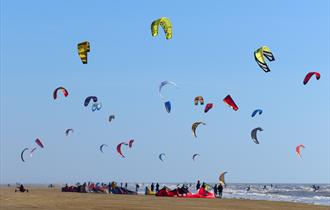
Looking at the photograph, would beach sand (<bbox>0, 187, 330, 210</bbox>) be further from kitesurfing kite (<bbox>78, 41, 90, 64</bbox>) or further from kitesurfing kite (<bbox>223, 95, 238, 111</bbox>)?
kitesurfing kite (<bbox>78, 41, 90, 64</bbox>)

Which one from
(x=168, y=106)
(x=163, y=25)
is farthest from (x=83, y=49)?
(x=168, y=106)

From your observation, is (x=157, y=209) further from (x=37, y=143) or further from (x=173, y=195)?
(x=37, y=143)

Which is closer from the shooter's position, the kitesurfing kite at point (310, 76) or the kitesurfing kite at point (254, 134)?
the kitesurfing kite at point (310, 76)

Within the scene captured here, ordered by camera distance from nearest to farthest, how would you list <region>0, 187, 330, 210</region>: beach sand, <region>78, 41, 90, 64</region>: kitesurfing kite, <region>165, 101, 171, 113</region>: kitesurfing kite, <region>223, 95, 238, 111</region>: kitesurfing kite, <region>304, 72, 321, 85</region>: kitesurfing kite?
1. <region>0, 187, 330, 210</region>: beach sand
2. <region>78, 41, 90, 64</region>: kitesurfing kite
3. <region>304, 72, 321, 85</region>: kitesurfing kite
4. <region>223, 95, 238, 111</region>: kitesurfing kite
5. <region>165, 101, 171, 113</region>: kitesurfing kite

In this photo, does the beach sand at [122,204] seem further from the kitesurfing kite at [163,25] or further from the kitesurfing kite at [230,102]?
the kitesurfing kite at [163,25]

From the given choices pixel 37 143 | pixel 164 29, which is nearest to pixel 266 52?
pixel 164 29

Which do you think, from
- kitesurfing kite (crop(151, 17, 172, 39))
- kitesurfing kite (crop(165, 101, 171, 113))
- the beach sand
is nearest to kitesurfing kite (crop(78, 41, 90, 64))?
kitesurfing kite (crop(151, 17, 172, 39))

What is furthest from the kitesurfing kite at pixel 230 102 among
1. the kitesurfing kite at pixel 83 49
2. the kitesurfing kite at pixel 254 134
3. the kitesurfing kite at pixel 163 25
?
the kitesurfing kite at pixel 83 49

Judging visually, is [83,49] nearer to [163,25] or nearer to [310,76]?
[163,25]

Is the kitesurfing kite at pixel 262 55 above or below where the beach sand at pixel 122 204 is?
above

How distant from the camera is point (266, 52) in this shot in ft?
78.1

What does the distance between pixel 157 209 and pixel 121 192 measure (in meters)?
22.1

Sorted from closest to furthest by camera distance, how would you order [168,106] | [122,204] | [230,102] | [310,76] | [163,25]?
[122,204] < [163,25] < [310,76] < [230,102] < [168,106]

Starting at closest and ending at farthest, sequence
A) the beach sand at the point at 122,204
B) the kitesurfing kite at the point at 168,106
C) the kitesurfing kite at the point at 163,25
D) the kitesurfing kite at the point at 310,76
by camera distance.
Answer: the beach sand at the point at 122,204 < the kitesurfing kite at the point at 163,25 < the kitesurfing kite at the point at 310,76 < the kitesurfing kite at the point at 168,106
